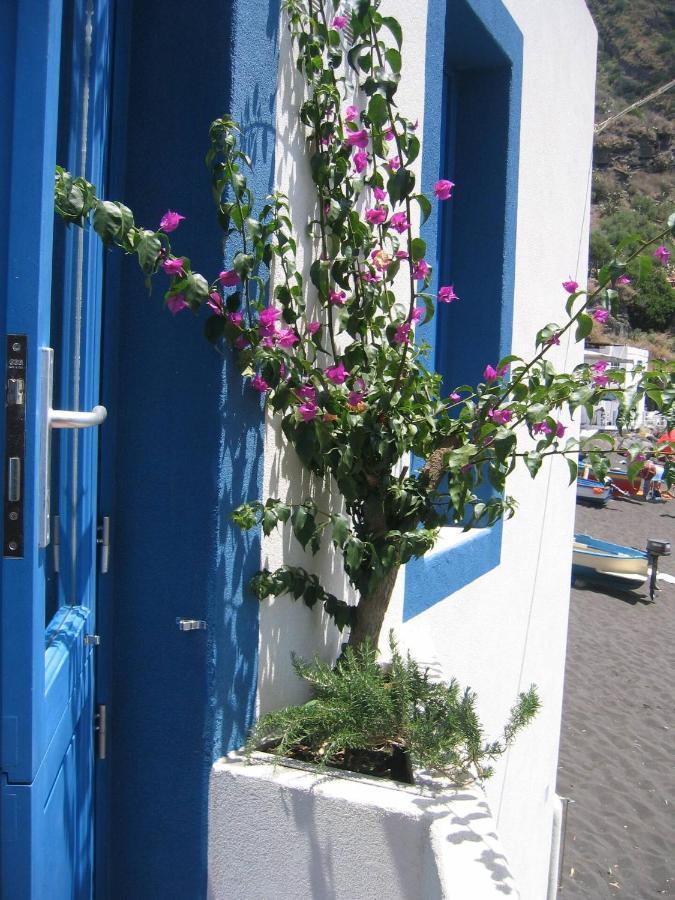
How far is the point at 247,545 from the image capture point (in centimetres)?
211

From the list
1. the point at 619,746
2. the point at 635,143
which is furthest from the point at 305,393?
the point at 635,143

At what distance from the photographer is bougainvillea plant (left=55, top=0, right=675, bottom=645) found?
200cm

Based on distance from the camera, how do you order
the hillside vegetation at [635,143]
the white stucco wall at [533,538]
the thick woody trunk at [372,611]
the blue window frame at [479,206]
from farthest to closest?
1. the hillside vegetation at [635,143]
2. the blue window frame at [479,206]
3. the white stucco wall at [533,538]
4. the thick woody trunk at [372,611]

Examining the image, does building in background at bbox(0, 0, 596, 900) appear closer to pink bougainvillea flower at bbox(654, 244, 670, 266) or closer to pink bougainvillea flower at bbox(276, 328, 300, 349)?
pink bougainvillea flower at bbox(276, 328, 300, 349)

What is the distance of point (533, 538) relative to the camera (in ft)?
15.8

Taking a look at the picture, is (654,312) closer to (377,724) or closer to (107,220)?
(377,724)

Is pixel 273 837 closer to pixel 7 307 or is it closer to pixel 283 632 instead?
pixel 283 632

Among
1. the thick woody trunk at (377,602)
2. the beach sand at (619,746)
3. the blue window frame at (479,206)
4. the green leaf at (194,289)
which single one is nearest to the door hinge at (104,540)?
the green leaf at (194,289)

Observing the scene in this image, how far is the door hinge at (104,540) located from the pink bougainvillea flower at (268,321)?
594mm

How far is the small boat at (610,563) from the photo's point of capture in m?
15.6

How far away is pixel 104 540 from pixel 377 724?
0.80m

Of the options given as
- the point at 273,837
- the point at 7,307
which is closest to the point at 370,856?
the point at 273,837

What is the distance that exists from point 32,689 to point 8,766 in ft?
0.40

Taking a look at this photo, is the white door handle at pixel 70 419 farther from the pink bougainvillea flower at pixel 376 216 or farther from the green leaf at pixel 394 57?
the green leaf at pixel 394 57
